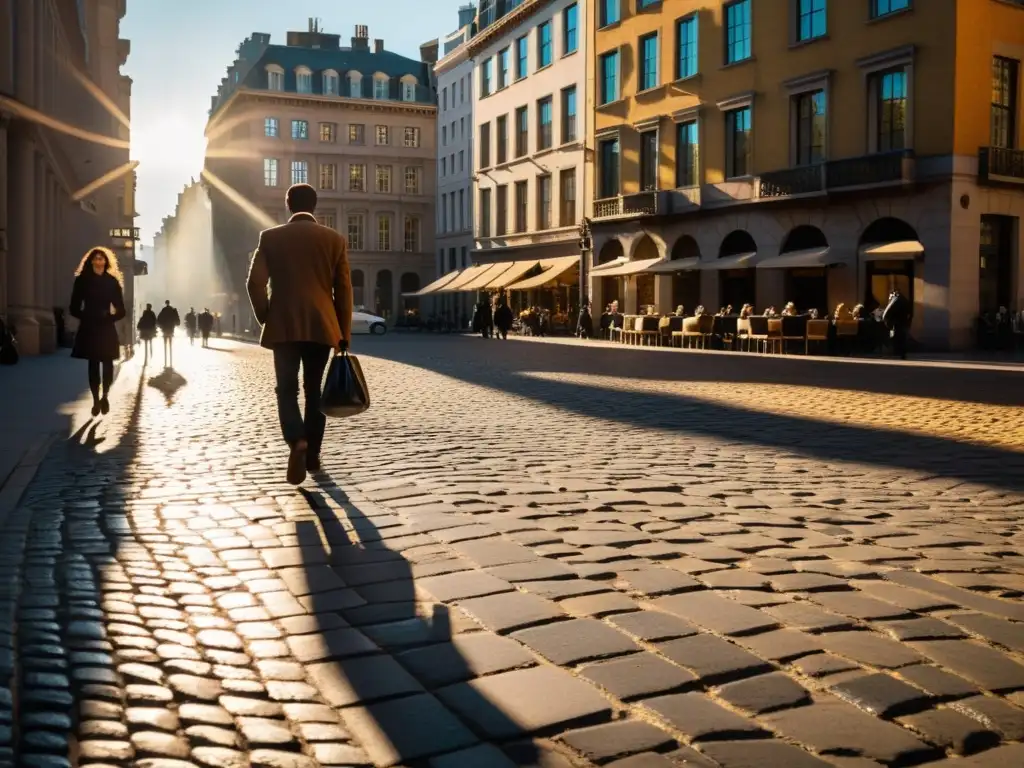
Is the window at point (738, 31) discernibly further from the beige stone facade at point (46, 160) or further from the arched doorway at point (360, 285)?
the arched doorway at point (360, 285)

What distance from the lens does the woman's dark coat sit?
42.2 ft

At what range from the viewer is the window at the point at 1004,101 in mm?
33688

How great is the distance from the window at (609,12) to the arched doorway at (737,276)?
12202 mm

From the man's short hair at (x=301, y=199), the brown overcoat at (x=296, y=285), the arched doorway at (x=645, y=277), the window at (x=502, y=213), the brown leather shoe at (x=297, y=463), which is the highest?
the window at (x=502, y=213)

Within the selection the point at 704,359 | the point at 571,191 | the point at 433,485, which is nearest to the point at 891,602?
the point at 433,485

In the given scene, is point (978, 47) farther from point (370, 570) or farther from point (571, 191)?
point (370, 570)

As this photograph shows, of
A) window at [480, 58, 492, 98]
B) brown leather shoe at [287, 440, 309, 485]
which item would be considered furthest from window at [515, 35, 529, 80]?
brown leather shoe at [287, 440, 309, 485]

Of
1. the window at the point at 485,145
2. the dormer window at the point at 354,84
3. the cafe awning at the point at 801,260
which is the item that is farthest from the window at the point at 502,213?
the dormer window at the point at 354,84

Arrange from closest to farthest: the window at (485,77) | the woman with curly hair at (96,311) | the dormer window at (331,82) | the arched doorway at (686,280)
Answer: the woman with curly hair at (96,311)
the arched doorway at (686,280)
the window at (485,77)
the dormer window at (331,82)

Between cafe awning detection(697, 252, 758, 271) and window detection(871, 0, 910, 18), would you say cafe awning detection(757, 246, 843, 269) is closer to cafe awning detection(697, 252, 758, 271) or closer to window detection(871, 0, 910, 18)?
cafe awning detection(697, 252, 758, 271)

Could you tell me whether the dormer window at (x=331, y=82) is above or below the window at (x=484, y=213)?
above

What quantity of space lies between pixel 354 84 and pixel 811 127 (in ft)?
195

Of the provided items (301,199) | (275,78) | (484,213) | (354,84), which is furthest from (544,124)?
(301,199)

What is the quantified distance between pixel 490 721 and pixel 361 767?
47cm
